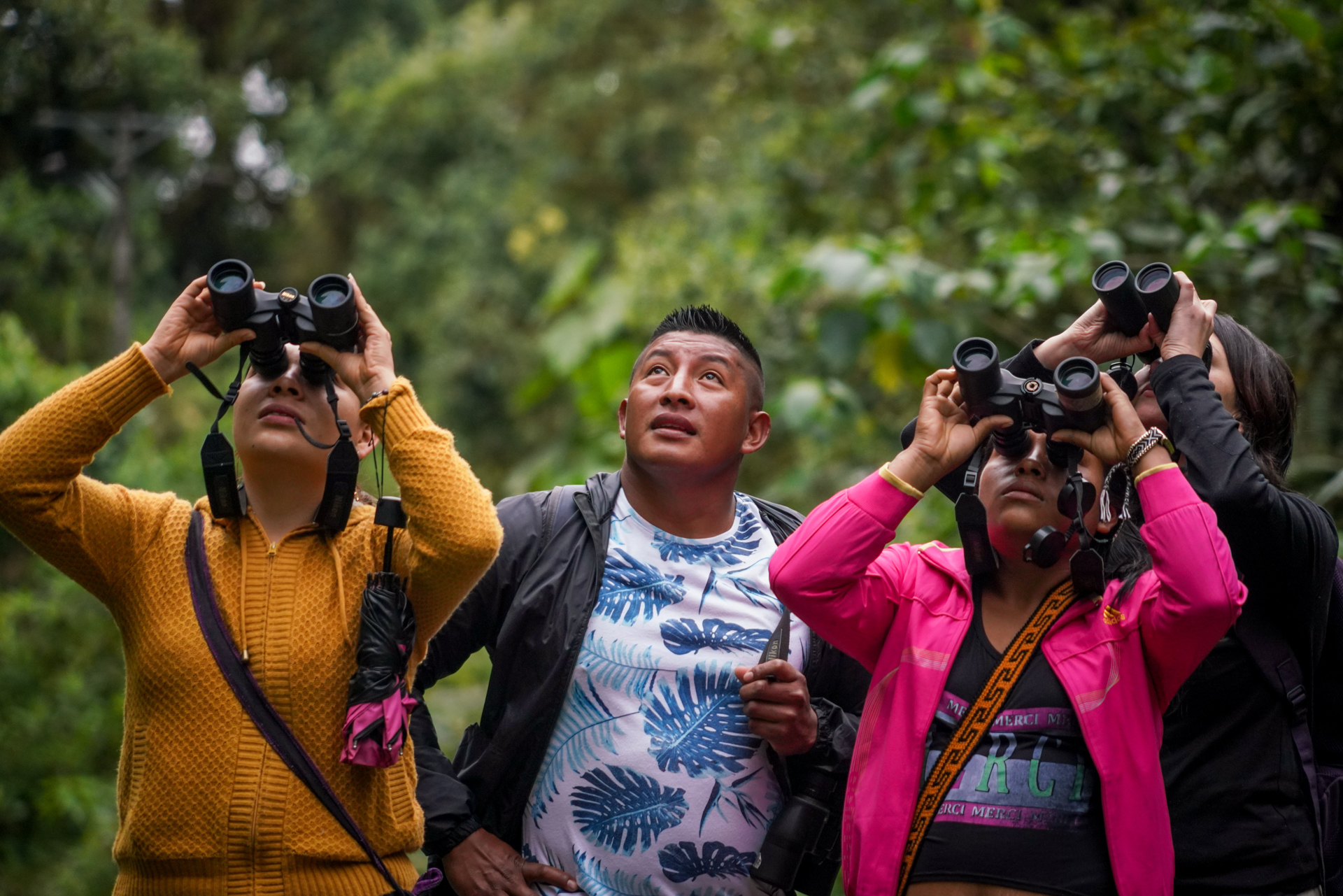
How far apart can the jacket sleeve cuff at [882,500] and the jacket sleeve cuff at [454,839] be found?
3.66ft

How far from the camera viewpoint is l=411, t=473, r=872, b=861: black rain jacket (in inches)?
110

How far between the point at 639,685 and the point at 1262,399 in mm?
1427

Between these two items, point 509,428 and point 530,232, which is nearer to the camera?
point 530,232

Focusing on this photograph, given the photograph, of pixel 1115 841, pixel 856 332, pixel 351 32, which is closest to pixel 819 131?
pixel 856 332

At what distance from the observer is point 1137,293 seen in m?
2.54

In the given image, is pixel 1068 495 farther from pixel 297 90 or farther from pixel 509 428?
pixel 297 90

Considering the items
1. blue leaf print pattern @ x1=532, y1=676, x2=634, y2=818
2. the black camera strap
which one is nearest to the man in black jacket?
blue leaf print pattern @ x1=532, y1=676, x2=634, y2=818

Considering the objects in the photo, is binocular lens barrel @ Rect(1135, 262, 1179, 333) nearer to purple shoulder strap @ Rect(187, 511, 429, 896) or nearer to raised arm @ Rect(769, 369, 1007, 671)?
raised arm @ Rect(769, 369, 1007, 671)

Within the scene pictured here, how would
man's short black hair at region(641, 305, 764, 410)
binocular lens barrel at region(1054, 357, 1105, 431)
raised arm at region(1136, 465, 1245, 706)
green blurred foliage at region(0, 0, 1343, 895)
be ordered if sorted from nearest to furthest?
1. raised arm at region(1136, 465, 1245, 706)
2. binocular lens barrel at region(1054, 357, 1105, 431)
3. man's short black hair at region(641, 305, 764, 410)
4. green blurred foliage at region(0, 0, 1343, 895)

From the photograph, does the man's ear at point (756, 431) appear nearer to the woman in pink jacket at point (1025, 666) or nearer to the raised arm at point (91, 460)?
the woman in pink jacket at point (1025, 666)

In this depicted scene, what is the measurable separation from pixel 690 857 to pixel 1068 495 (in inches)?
42.9

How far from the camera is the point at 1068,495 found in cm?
244

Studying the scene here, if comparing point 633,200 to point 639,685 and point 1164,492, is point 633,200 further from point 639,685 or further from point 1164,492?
point 1164,492

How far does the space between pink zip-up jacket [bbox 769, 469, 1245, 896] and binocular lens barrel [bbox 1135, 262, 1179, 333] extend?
0.36 m
